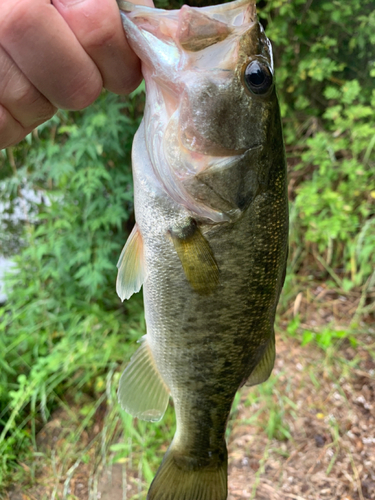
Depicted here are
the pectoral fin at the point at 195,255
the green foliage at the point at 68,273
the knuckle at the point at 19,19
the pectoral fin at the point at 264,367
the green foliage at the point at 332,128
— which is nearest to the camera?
the knuckle at the point at 19,19

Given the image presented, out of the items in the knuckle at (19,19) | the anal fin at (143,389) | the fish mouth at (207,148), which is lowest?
the anal fin at (143,389)

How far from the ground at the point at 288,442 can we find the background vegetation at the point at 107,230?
0.30 feet

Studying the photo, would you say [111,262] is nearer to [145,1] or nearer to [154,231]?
[154,231]

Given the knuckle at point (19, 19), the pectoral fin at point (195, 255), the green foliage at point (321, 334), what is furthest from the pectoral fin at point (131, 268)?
the green foliage at point (321, 334)

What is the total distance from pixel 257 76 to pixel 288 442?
7.22 feet

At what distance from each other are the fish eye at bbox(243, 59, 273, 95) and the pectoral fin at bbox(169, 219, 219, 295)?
0.38 m

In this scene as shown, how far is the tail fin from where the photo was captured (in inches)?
46.3

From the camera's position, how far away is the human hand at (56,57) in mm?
706

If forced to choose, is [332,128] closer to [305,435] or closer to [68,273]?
[305,435]

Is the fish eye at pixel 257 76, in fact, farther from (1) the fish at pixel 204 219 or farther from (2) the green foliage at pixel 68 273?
(2) the green foliage at pixel 68 273

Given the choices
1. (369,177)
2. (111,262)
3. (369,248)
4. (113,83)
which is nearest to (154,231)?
(113,83)

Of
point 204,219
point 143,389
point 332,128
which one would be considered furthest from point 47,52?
point 332,128

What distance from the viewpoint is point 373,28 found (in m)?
2.88

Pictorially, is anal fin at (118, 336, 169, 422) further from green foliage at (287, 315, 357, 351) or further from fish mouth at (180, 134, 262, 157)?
green foliage at (287, 315, 357, 351)
